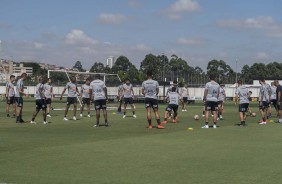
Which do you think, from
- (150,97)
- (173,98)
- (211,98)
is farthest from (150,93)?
(173,98)

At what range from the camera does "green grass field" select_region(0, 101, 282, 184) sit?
8.61m

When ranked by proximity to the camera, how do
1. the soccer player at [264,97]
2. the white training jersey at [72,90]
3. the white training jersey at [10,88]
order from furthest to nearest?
the white training jersey at [10,88] → the white training jersey at [72,90] → the soccer player at [264,97]

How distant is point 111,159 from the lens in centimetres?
1071

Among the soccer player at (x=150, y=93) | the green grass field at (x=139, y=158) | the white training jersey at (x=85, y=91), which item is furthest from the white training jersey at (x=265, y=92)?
the white training jersey at (x=85, y=91)

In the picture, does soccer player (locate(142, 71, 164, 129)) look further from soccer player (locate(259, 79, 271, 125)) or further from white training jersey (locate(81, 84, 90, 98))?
white training jersey (locate(81, 84, 90, 98))

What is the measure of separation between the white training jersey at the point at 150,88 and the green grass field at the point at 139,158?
2855 mm

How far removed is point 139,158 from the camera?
35.7 feet

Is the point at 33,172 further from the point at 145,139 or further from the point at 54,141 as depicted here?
the point at 145,139

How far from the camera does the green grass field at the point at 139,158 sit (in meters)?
8.61

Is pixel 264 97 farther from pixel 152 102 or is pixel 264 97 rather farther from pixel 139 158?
pixel 139 158

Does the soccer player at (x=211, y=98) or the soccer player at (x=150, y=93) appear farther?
the soccer player at (x=211, y=98)

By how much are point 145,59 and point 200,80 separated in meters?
40.9

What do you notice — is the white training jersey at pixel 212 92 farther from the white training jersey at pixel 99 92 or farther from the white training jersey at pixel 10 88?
the white training jersey at pixel 10 88

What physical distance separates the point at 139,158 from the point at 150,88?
8.63 meters
